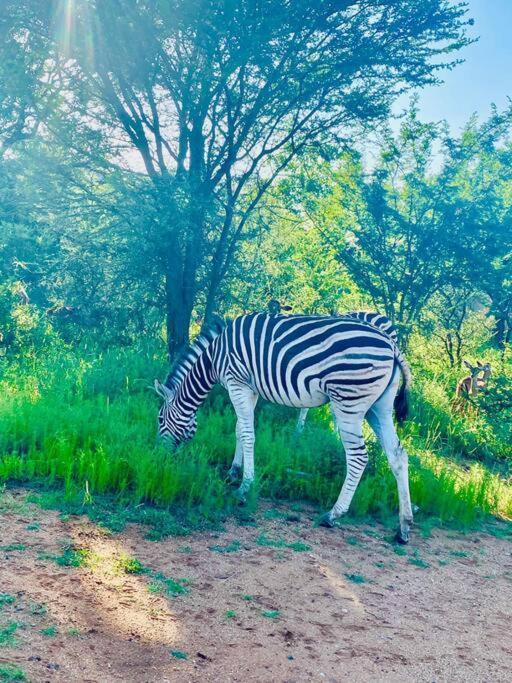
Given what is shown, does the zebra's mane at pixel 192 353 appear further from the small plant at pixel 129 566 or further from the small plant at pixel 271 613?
the small plant at pixel 271 613

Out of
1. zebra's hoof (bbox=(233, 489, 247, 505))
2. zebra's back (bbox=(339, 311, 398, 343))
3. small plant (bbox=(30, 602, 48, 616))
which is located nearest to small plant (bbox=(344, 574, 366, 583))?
zebra's hoof (bbox=(233, 489, 247, 505))

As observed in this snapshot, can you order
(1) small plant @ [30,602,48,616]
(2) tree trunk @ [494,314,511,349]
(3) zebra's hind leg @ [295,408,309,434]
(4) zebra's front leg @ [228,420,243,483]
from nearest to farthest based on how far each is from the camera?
(1) small plant @ [30,602,48,616] < (4) zebra's front leg @ [228,420,243,483] < (3) zebra's hind leg @ [295,408,309,434] < (2) tree trunk @ [494,314,511,349]

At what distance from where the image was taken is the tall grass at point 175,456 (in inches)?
216

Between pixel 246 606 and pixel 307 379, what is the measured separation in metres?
2.41

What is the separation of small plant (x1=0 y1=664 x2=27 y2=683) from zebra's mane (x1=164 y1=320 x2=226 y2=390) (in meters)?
4.07

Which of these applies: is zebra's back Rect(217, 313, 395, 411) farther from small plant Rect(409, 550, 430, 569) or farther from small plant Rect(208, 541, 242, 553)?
small plant Rect(208, 541, 242, 553)

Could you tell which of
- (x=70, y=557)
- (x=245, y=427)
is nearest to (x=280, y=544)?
(x=245, y=427)

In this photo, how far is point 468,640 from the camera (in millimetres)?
3893

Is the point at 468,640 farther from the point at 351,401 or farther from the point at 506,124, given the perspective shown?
the point at 506,124

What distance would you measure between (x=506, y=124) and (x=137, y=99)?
7518 millimetres

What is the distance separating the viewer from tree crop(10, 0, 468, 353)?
8.26 m

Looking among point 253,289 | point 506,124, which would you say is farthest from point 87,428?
point 506,124

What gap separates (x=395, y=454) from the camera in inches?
225

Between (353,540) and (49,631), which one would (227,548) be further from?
(49,631)
